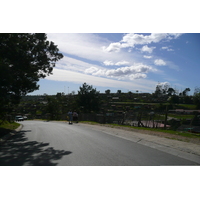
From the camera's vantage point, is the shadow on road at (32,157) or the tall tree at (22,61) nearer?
the shadow on road at (32,157)

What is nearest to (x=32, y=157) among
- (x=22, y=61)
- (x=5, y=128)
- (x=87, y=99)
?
(x=22, y=61)

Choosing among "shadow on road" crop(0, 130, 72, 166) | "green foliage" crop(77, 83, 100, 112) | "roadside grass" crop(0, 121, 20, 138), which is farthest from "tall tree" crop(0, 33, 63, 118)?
"green foliage" crop(77, 83, 100, 112)

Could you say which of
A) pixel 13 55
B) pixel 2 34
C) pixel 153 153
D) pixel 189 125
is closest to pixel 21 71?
pixel 13 55

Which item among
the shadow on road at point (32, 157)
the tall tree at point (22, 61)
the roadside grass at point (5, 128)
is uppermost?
the tall tree at point (22, 61)

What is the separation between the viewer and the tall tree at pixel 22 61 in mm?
10977

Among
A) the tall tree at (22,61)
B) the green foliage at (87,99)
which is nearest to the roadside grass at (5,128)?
the tall tree at (22,61)

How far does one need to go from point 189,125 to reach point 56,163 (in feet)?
30.9

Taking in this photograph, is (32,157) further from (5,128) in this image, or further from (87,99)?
(87,99)

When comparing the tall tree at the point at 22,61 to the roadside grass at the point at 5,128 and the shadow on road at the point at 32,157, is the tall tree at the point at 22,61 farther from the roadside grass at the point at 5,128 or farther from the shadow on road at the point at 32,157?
the shadow on road at the point at 32,157

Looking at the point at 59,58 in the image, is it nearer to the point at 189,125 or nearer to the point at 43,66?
the point at 43,66

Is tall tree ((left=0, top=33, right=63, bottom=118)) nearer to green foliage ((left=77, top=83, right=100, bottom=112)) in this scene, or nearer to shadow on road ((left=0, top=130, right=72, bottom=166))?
shadow on road ((left=0, top=130, right=72, bottom=166))

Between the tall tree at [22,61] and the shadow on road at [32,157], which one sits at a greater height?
the tall tree at [22,61]

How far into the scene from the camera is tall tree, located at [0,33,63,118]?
11.0m

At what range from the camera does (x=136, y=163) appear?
19.8 ft
